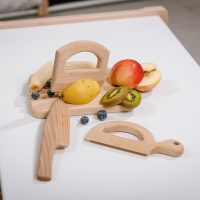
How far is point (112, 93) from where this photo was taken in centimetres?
111

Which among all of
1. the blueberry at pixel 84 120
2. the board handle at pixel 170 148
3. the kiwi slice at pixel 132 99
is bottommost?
the board handle at pixel 170 148

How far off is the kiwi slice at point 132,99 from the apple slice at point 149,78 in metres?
0.04

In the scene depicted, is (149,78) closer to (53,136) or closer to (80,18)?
(53,136)

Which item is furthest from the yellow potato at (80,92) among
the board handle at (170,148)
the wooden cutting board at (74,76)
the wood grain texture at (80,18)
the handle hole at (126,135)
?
the wood grain texture at (80,18)

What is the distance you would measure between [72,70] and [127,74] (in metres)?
0.14

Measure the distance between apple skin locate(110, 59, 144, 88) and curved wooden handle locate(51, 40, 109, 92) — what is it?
0.03 m

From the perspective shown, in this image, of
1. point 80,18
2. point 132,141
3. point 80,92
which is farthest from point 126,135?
point 80,18

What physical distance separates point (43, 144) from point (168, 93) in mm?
401

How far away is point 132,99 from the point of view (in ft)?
3.64

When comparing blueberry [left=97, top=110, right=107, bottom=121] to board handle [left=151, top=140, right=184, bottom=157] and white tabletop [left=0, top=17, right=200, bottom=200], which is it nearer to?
white tabletop [left=0, top=17, right=200, bottom=200]

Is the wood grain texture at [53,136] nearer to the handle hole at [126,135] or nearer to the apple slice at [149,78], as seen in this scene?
the handle hole at [126,135]

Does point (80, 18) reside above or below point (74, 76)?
above

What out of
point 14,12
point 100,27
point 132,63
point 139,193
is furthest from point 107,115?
point 14,12

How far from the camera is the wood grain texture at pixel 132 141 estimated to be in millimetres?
968
